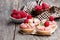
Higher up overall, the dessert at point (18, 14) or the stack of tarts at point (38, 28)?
the dessert at point (18, 14)

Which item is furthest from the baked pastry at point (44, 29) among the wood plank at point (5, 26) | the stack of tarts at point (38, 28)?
the wood plank at point (5, 26)

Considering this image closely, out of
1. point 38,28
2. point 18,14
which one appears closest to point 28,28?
point 38,28

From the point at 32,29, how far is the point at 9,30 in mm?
186

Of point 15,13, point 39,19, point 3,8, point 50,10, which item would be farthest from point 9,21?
point 3,8

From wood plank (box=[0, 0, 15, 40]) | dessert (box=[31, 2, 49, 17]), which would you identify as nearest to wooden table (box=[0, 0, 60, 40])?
wood plank (box=[0, 0, 15, 40])

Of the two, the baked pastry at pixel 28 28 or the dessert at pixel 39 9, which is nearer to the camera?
the baked pastry at pixel 28 28

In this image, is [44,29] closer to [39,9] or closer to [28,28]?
[28,28]

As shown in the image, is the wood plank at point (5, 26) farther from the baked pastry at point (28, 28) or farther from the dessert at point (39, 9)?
the dessert at point (39, 9)

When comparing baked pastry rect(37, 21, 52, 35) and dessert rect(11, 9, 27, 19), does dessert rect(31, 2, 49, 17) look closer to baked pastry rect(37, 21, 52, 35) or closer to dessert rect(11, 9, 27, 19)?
dessert rect(11, 9, 27, 19)

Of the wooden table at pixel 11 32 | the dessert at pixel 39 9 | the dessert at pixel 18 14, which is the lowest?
the wooden table at pixel 11 32

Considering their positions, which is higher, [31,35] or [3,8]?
[3,8]

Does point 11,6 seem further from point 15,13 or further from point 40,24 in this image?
point 40,24

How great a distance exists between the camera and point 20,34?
139cm

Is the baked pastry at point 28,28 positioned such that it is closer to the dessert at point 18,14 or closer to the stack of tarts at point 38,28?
the stack of tarts at point 38,28
